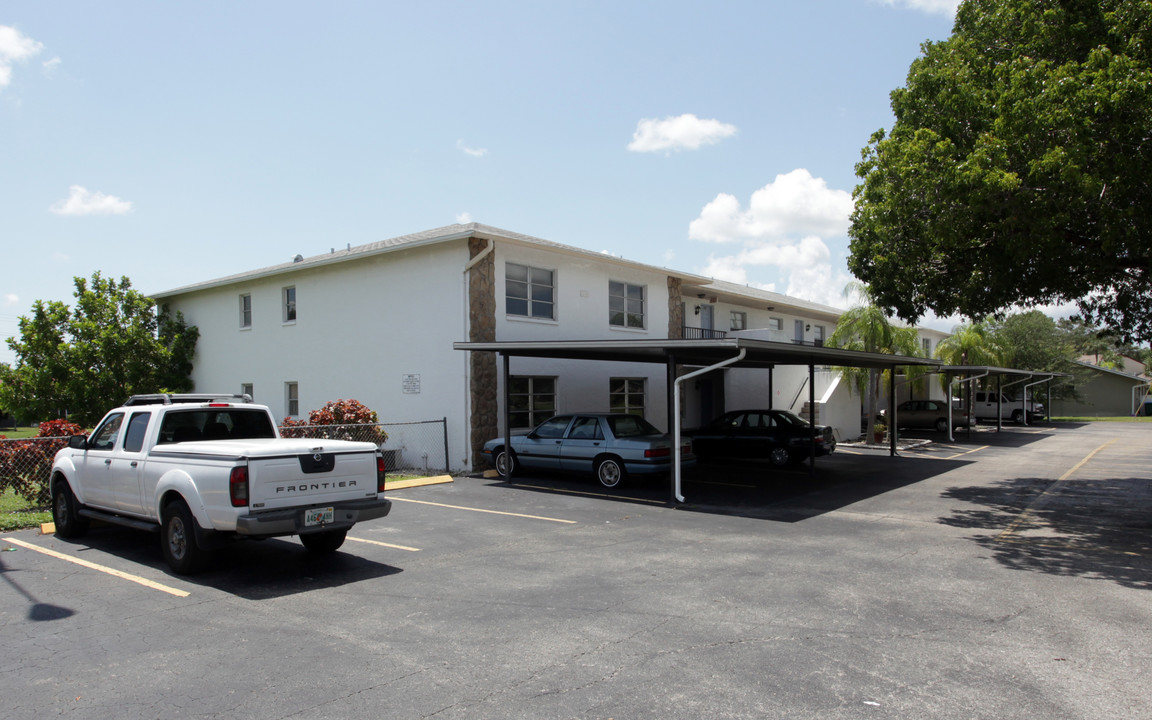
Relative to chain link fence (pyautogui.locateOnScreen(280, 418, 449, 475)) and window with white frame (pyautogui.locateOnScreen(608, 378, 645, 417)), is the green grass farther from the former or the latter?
window with white frame (pyautogui.locateOnScreen(608, 378, 645, 417))

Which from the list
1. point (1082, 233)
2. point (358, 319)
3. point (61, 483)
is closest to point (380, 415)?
point (358, 319)

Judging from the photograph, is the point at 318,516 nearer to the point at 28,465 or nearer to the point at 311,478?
the point at 311,478

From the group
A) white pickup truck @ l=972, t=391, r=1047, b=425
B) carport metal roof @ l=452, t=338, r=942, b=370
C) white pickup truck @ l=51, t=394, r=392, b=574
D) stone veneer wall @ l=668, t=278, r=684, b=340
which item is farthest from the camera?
white pickup truck @ l=972, t=391, r=1047, b=425

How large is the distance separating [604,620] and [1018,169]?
26.9 feet

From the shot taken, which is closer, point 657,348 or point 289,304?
point 657,348

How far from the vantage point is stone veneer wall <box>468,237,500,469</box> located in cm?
1645

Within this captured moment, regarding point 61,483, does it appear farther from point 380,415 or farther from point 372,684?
point 380,415

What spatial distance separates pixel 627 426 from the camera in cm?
1463

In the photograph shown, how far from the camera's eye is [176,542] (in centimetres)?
761

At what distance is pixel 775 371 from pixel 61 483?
69.2 feet

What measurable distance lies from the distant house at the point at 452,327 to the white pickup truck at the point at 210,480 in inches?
316

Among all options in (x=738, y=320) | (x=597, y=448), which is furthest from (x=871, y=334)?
(x=597, y=448)

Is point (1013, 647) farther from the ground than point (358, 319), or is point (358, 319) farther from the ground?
point (358, 319)

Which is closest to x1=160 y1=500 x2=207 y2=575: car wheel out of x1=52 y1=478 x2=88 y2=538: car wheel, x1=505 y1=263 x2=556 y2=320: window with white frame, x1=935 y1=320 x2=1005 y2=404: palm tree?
x1=52 y1=478 x2=88 y2=538: car wheel
